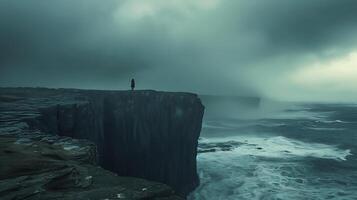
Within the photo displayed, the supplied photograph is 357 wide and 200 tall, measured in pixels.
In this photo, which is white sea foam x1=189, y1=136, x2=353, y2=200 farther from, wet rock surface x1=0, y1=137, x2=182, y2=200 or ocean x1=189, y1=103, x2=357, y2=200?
wet rock surface x1=0, y1=137, x2=182, y2=200

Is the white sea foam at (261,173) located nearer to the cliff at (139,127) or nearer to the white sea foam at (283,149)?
the white sea foam at (283,149)

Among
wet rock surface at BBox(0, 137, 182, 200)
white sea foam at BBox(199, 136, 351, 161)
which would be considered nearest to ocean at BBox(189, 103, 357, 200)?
white sea foam at BBox(199, 136, 351, 161)

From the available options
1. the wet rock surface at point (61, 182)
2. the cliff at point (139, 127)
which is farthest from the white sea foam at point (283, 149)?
the wet rock surface at point (61, 182)

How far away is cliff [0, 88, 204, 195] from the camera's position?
33031 millimetres

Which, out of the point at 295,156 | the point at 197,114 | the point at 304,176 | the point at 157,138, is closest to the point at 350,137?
the point at 295,156

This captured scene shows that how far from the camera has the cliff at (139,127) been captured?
108 ft

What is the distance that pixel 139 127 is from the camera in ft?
127

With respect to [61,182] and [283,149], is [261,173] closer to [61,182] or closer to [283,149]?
[283,149]

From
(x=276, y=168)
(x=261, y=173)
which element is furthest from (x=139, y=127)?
(x=276, y=168)

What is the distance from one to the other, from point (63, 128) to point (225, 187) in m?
20.6

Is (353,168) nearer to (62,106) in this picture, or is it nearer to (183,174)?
(183,174)

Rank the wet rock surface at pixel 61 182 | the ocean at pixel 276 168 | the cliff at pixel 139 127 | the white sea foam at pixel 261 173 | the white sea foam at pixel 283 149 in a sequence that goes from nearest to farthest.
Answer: the wet rock surface at pixel 61 182, the cliff at pixel 139 127, the white sea foam at pixel 261 173, the ocean at pixel 276 168, the white sea foam at pixel 283 149

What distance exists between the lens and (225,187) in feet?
133

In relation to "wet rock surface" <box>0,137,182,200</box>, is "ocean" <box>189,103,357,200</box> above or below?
below
